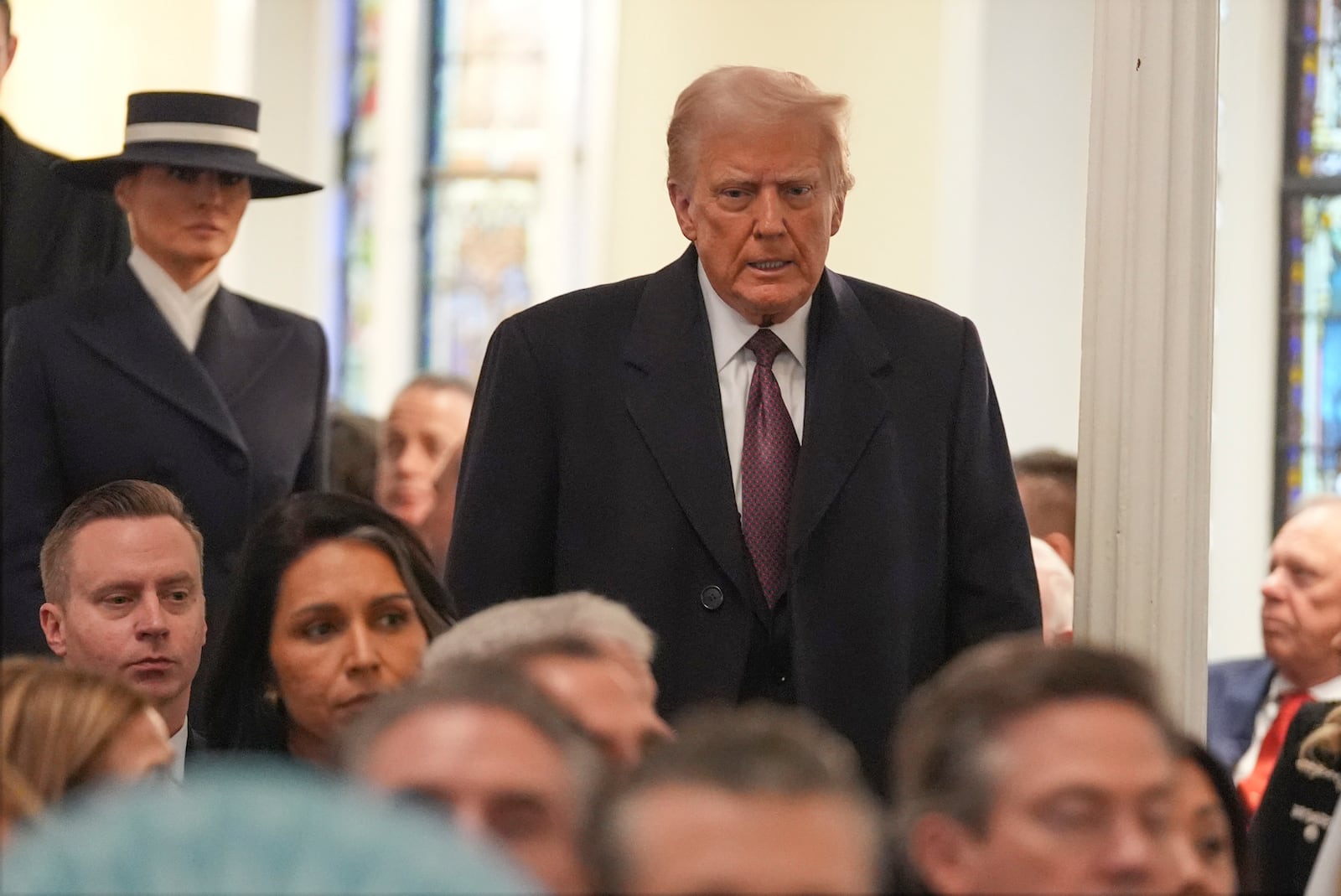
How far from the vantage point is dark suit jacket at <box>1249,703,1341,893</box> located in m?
3.62

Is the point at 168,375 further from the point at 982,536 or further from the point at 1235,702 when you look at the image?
the point at 1235,702

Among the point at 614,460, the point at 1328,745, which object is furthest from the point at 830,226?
the point at 1328,745

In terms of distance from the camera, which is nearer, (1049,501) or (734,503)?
(734,503)

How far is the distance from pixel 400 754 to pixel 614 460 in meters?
1.33

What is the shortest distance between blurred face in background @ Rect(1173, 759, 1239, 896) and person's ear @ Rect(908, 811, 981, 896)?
320mm

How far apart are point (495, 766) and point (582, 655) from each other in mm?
477

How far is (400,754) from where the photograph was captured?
1818mm

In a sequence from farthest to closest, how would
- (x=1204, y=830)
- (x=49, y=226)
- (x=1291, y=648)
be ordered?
(x=1291, y=648) < (x=49, y=226) < (x=1204, y=830)

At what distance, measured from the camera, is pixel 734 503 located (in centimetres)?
307

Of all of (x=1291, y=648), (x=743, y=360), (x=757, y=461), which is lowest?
(x=1291, y=648)

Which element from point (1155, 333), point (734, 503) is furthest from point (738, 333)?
point (1155, 333)

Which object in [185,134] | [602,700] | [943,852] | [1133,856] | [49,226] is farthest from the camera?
[49,226]

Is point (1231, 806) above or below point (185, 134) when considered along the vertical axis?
below

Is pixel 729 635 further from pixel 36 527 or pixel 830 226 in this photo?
pixel 36 527
